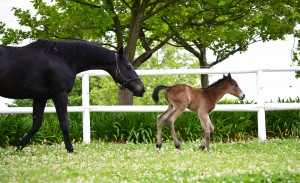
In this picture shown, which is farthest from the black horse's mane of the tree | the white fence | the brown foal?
the tree

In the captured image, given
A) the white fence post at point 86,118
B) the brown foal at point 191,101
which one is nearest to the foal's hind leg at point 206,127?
the brown foal at point 191,101

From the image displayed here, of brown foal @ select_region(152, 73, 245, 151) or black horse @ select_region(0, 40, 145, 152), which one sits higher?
black horse @ select_region(0, 40, 145, 152)

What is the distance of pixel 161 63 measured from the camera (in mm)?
39656

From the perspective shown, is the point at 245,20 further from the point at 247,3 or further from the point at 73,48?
the point at 73,48

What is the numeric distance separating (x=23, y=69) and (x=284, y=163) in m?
4.47

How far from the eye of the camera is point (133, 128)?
1402 centimetres

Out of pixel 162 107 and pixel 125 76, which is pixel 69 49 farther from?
pixel 162 107

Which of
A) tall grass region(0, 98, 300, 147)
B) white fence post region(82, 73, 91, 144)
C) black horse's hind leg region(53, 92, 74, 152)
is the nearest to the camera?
black horse's hind leg region(53, 92, 74, 152)

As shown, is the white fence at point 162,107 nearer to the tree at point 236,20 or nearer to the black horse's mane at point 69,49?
the black horse's mane at point 69,49

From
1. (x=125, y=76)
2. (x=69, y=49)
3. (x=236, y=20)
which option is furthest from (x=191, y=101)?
(x=236, y=20)

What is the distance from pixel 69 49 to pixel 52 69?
0.52 meters

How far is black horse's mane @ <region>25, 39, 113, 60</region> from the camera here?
10789 mm

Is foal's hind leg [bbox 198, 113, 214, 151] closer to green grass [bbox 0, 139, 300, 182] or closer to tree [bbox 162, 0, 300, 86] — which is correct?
green grass [bbox 0, 139, 300, 182]

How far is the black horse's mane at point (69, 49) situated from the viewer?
10.8m
